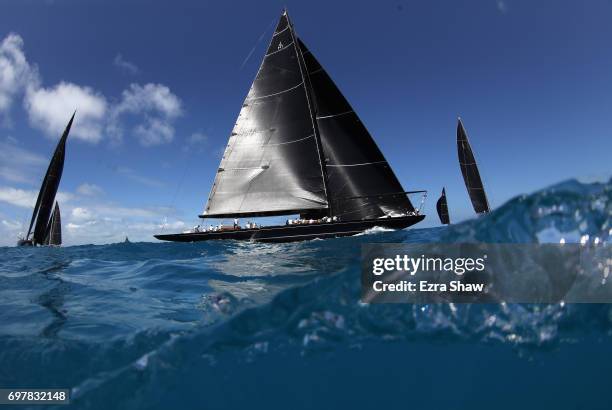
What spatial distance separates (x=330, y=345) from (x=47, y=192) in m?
36.7

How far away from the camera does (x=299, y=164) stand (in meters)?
25.9

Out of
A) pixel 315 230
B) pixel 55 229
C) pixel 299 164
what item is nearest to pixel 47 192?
pixel 55 229

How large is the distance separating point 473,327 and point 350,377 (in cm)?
A: 270

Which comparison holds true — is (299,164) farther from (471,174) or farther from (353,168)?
(471,174)

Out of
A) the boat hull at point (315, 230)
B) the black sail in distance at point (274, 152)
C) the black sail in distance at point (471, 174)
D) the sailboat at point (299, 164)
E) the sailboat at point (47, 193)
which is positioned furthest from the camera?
the black sail in distance at point (471, 174)

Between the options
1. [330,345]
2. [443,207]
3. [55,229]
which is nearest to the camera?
[330,345]

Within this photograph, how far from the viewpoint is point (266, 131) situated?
27484 mm

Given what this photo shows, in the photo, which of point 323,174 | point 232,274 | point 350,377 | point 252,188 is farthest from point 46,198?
point 350,377

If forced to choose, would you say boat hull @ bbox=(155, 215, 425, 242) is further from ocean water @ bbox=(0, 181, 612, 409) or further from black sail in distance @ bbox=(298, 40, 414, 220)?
ocean water @ bbox=(0, 181, 612, 409)

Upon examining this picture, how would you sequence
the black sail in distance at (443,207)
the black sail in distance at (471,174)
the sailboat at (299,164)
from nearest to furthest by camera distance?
the sailboat at (299,164) < the black sail in distance at (471,174) < the black sail in distance at (443,207)

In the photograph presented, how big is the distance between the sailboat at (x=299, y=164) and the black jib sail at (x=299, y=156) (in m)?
0.08

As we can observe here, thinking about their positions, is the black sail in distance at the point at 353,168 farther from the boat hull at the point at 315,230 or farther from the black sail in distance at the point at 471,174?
the black sail in distance at the point at 471,174

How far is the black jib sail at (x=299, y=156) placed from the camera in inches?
1009

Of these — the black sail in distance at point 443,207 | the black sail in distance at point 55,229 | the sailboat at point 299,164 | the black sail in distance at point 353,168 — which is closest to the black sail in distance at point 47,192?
the black sail in distance at point 55,229
